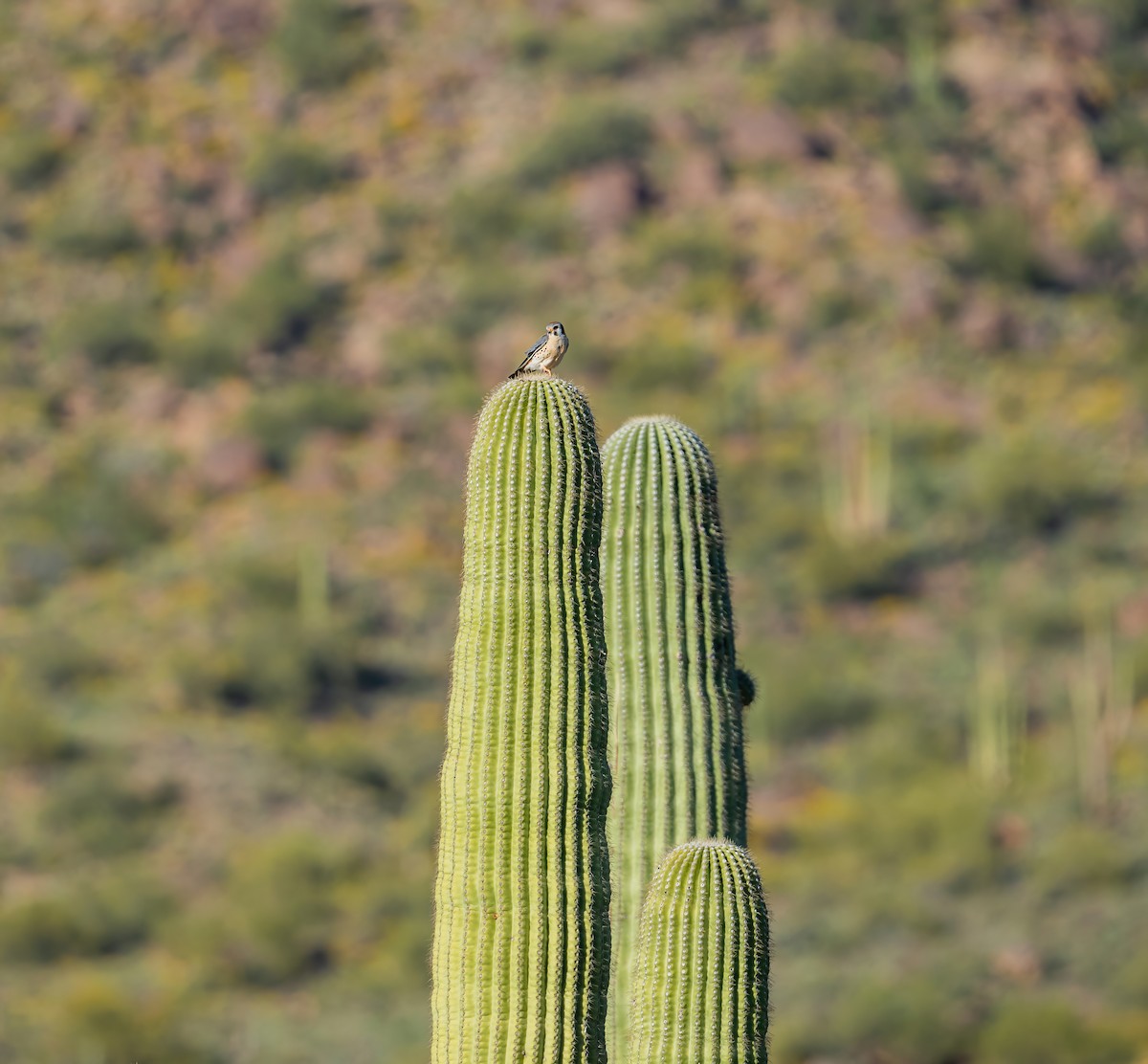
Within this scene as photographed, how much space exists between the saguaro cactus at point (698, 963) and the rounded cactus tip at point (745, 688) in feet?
5.36

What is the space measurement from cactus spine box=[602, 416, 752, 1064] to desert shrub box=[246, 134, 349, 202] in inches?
1508

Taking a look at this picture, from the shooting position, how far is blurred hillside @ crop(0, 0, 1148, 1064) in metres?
30.9

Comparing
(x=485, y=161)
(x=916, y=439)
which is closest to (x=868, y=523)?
(x=916, y=439)

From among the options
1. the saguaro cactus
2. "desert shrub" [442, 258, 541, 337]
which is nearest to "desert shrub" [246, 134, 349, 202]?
"desert shrub" [442, 258, 541, 337]

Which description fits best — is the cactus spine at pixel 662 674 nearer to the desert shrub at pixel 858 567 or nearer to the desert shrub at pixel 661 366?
the desert shrub at pixel 858 567

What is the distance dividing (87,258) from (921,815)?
21.8 m

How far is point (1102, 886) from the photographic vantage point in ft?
102

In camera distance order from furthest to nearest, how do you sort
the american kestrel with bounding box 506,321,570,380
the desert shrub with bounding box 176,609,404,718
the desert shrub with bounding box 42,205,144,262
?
the desert shrub with bounding box 42,205,144,262, the desert shrub with bounding box 176,609,404,718, the american kestrel with bounding box 506,321,570,380

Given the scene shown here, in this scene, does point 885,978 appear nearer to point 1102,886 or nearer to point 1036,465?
point 1102,886

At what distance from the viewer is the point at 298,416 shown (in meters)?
41.3

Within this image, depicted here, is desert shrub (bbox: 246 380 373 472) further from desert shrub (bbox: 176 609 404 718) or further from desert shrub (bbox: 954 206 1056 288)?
desert shrub (bbox: 954 206 1056 288)

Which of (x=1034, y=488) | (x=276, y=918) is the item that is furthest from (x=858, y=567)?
(x=276, y=918)

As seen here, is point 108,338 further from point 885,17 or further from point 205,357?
point 885,17

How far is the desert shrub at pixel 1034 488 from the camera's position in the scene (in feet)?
127
